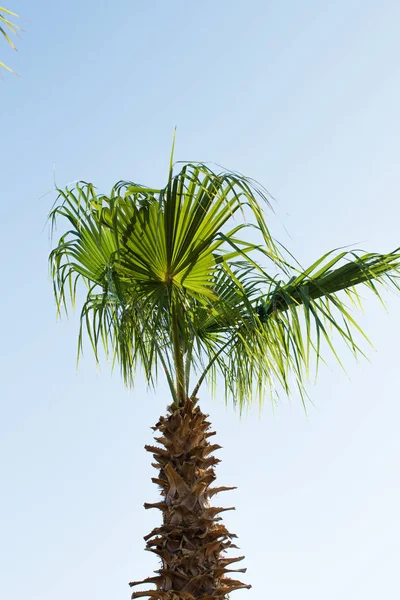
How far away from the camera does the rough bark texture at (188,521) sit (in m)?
4.23

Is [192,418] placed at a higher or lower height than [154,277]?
lower

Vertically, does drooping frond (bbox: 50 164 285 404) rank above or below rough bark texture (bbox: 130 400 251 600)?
above

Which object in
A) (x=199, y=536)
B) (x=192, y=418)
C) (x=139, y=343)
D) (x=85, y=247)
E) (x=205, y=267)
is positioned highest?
(x=85, y=247)

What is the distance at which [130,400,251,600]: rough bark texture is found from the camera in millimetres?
4227

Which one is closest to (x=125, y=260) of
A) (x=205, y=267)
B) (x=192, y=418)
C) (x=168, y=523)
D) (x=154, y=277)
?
(x=154, y=277)

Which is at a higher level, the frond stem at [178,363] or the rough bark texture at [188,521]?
the frond stem at [178,363]

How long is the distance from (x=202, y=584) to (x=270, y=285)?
2.25 m

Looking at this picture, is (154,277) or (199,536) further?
(154,277)

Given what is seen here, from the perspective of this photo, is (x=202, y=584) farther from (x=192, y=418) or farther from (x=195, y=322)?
(x=195, y=322)

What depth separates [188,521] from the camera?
4.42 metres

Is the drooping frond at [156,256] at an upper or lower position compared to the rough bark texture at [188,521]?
upper

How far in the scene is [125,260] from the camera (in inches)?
194

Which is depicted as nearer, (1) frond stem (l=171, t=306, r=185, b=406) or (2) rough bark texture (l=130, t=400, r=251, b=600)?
(2) rough bark texture (l=130, t=400, r=251, b=600)

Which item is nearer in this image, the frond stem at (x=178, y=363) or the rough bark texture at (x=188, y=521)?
the rough bark texture at (x=188, y=521)
